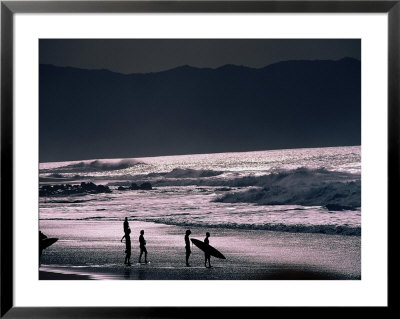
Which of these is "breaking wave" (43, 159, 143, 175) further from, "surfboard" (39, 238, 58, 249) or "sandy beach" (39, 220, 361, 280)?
"surfboard" (39, 238, 58, 249)

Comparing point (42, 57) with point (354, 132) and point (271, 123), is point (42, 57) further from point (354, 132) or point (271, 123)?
point (354, 132)

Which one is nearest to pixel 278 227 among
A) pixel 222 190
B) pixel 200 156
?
pixel 222 190

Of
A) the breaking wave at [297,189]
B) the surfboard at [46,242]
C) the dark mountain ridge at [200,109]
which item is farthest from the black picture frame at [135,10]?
the breaking wave at [297,189]

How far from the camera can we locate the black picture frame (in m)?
3.68

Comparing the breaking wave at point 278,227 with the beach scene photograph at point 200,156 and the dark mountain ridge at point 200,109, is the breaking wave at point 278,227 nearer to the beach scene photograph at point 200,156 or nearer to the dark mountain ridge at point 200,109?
the beach scene photograph at point 200,156

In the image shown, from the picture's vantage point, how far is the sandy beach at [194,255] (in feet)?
13.0

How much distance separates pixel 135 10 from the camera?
3715 millimetres

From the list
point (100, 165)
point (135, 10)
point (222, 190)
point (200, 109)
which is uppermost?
point (135, 10)

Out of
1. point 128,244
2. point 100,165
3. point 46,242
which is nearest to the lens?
point 46,242

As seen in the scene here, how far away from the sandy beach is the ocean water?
0.07 metres

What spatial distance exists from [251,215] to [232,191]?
214mm

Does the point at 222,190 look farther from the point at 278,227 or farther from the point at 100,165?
the point at 100,165

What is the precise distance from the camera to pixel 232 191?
4328mm

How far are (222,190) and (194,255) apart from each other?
50 cm
